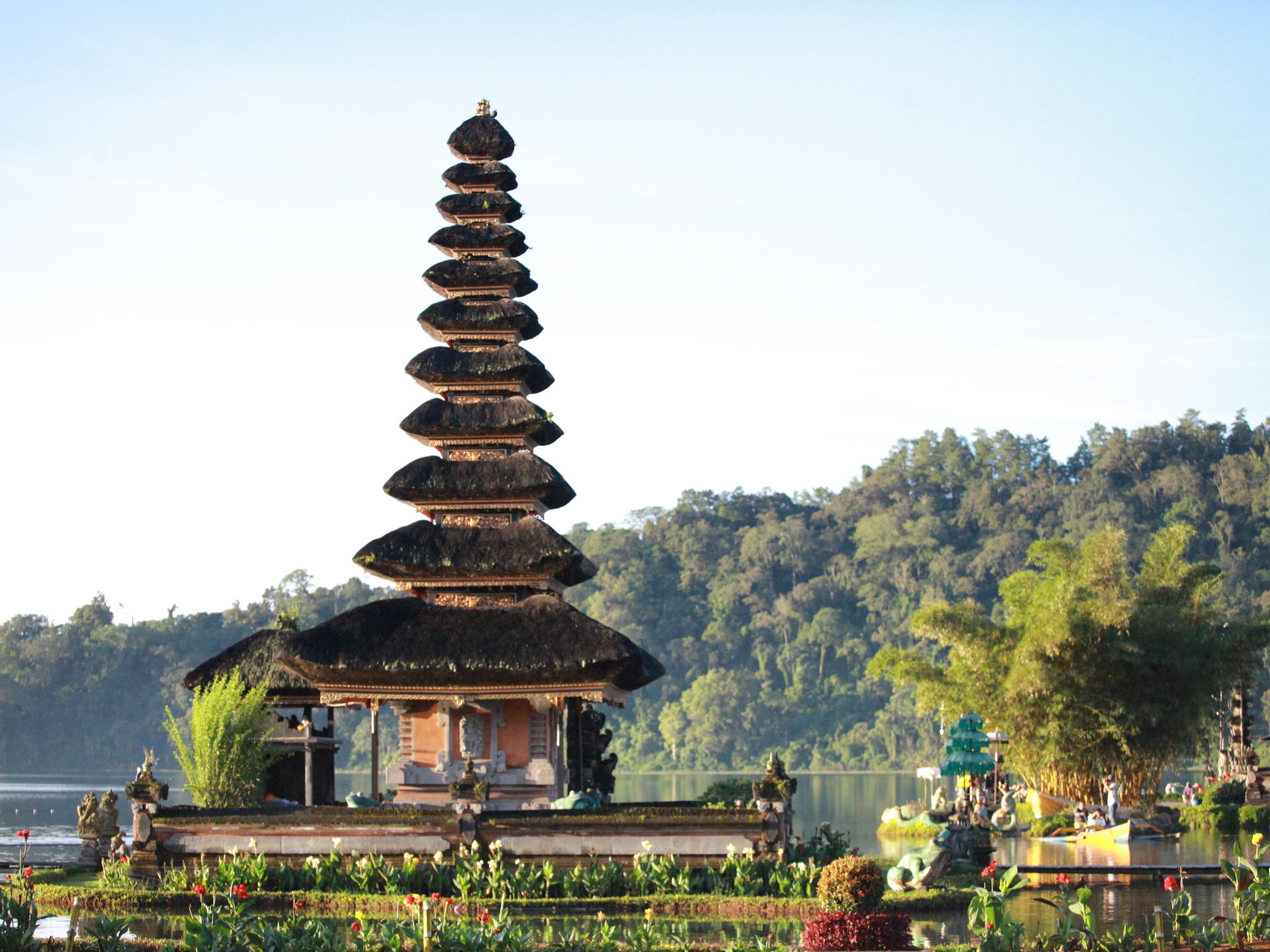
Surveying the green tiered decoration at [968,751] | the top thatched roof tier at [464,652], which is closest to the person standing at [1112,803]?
the green tiered decoration at [968,751]

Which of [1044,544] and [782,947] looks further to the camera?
[1044,544]

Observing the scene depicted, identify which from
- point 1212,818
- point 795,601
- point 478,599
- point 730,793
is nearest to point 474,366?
point 478,599

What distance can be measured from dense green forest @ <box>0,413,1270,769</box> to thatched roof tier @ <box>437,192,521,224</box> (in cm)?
6699

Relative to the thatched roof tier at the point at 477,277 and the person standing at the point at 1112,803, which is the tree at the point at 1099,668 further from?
the thatched roof tier at the point at 477,277

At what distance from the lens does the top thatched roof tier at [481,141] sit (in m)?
33.0

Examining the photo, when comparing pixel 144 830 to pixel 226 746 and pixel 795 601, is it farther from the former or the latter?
pixel 795 601

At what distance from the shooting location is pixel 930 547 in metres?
111

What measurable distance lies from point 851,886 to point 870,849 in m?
18.9

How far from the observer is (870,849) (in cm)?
3412

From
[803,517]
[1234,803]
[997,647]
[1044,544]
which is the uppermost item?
[803,517]

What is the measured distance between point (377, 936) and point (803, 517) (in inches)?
4103

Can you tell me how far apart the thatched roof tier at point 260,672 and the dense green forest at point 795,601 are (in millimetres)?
66807

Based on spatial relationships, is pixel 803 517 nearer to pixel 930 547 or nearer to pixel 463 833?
pixel 930 547

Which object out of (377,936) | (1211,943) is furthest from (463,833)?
(1211,943)
